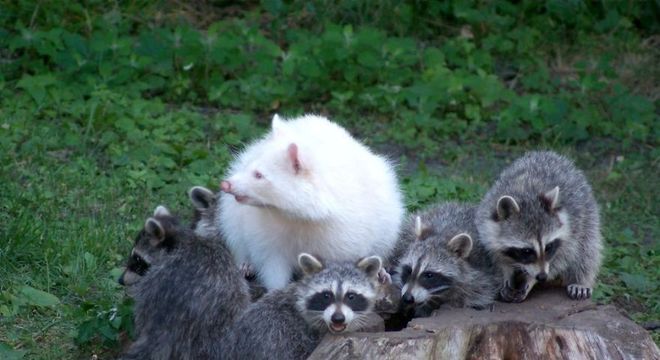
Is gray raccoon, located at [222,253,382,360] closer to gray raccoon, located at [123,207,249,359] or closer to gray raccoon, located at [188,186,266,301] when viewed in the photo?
gray raccoon, located at [123,207,249,359]

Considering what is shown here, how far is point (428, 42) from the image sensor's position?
12.4 metres

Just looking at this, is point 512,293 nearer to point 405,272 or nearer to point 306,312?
point 405,272

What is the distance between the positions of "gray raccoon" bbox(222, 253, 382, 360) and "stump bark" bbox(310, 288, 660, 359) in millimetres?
231

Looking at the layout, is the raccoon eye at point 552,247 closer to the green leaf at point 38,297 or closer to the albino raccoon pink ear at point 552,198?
the albino raccoon pink ear at point 552,198

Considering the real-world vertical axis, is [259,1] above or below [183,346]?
below

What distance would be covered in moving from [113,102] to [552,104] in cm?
381

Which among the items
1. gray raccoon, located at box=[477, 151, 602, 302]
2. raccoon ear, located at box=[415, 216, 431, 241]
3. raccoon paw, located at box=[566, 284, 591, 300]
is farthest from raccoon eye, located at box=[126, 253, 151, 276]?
raccoon paw, located at box=[566, 284, 591, 300]

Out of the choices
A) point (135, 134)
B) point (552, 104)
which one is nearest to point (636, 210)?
point (552, 104)


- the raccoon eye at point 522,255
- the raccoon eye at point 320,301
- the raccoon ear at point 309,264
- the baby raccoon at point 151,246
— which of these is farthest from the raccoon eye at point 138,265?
the raccoon eye at point 522,255

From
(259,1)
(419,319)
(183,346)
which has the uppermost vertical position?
A: (419,319)

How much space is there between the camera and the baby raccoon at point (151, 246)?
6513 millimetres

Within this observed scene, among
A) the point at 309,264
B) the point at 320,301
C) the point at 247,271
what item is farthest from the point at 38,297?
the point at 320,301

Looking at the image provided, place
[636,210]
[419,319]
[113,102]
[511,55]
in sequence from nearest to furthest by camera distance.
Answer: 1. [419,319]
2. [636,210]
3. [113,102]
4. [511,55]

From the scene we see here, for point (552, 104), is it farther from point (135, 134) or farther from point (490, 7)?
point (135, 134)
